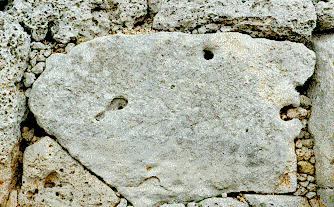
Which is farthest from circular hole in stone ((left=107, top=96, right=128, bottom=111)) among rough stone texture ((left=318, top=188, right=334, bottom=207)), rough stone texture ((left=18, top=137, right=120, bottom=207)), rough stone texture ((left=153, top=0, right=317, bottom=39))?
rough stone texture ((left=318, top=188, right=334, bottom=207))

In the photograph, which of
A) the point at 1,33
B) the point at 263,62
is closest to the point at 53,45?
the point at 1,33

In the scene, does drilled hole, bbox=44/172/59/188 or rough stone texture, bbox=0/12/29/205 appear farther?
drilled hole, bbox=44/172/59/188

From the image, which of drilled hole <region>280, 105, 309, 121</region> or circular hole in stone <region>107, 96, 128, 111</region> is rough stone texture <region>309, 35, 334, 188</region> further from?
circular hole in stone <region>107, 96, 128, 111</region>

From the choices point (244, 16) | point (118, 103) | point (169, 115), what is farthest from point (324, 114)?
point (118, 103)

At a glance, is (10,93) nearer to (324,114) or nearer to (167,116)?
(167,116)

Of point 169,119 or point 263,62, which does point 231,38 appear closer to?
point 263,62

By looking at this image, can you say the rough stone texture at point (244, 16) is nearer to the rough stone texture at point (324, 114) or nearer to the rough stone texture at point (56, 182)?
the rough stone texture at point (324, 114)

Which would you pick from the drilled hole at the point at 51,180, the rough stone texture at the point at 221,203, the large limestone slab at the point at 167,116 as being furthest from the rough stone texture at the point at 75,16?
the rough stone texture at the point at 221,203

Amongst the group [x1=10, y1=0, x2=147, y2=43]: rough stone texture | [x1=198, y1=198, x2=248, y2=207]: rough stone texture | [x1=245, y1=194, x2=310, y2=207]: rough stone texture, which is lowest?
[x1=198, y1=198, x2=248, y2=207]: rough stone texture
